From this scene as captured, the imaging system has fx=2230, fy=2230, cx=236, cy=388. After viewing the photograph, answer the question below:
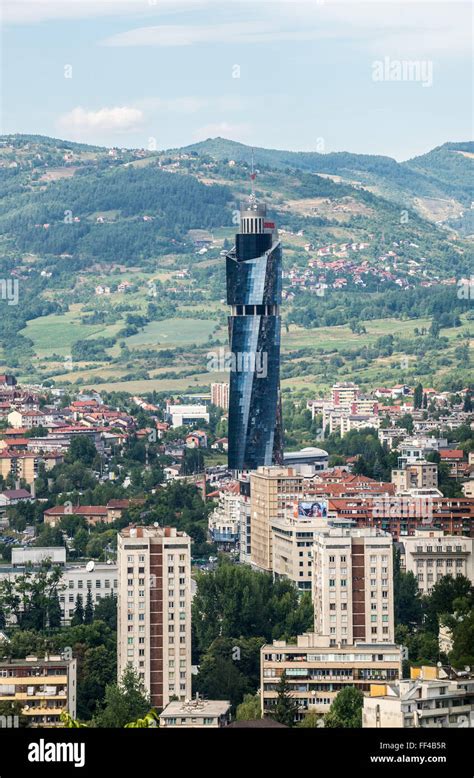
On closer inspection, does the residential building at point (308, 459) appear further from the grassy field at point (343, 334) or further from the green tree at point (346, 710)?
the grassy field at point (343, 334)

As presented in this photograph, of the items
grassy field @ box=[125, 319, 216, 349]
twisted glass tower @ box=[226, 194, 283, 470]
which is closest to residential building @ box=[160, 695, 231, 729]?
twisted glass tower @ box=[226, 194, 283, 470]

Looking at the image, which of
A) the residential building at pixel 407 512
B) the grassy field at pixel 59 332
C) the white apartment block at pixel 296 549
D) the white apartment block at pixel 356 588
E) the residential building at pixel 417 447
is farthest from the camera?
the grassy field at pixel 59 332

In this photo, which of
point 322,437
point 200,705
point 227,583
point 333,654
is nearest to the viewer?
point 200,705

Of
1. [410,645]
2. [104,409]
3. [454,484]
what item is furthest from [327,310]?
[410,645]

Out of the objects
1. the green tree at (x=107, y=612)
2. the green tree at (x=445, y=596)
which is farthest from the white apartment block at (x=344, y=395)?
the green tree at (x=445, y=596)

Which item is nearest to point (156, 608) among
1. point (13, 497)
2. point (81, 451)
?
point (13, 497)

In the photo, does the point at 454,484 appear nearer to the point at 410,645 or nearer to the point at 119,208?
the point at 410,645

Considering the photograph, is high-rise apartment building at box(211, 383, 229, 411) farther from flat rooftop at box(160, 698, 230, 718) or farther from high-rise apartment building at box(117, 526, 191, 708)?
flat rooftop at box(160, 698, 230, 718)
